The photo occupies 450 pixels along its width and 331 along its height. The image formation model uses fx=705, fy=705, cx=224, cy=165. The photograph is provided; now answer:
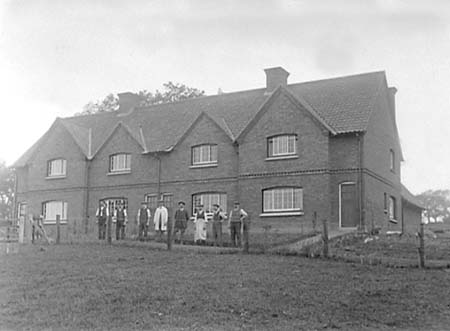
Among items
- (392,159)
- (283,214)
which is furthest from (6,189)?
(283,214)

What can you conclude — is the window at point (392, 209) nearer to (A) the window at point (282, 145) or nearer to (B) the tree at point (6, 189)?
(A) the window at point (282, 145)

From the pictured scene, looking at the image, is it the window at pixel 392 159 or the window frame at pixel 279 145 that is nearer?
the window frame at pixel 279 145

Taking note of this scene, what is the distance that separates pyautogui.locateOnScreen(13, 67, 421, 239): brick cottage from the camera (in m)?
35.2

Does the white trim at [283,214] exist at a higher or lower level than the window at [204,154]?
lower

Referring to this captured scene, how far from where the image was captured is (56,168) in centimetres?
4550

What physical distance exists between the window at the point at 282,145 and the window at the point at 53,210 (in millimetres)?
14940

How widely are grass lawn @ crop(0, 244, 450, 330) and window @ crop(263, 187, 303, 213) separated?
42.3 ft

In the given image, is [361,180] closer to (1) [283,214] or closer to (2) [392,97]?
(1) [283,214]

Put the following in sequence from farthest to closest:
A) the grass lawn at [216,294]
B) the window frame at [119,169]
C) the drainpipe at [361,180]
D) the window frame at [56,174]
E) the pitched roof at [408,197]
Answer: the pitched roof at [408,197], the window frame at [56,174], the window frame at [119,169], the drainpipe at [361,180], the grass lawn at [216,294]

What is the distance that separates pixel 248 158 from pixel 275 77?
5.85 m

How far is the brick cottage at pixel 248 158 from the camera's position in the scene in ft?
116

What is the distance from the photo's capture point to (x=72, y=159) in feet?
147

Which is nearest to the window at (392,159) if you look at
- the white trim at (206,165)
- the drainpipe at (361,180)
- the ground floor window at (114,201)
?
the drainpipe at (361,180)

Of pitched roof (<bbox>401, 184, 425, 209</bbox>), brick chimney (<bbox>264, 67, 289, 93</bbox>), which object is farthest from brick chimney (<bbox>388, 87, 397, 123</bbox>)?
brick chimney (<bbox>264, 67, 289, 93</bbox>)
